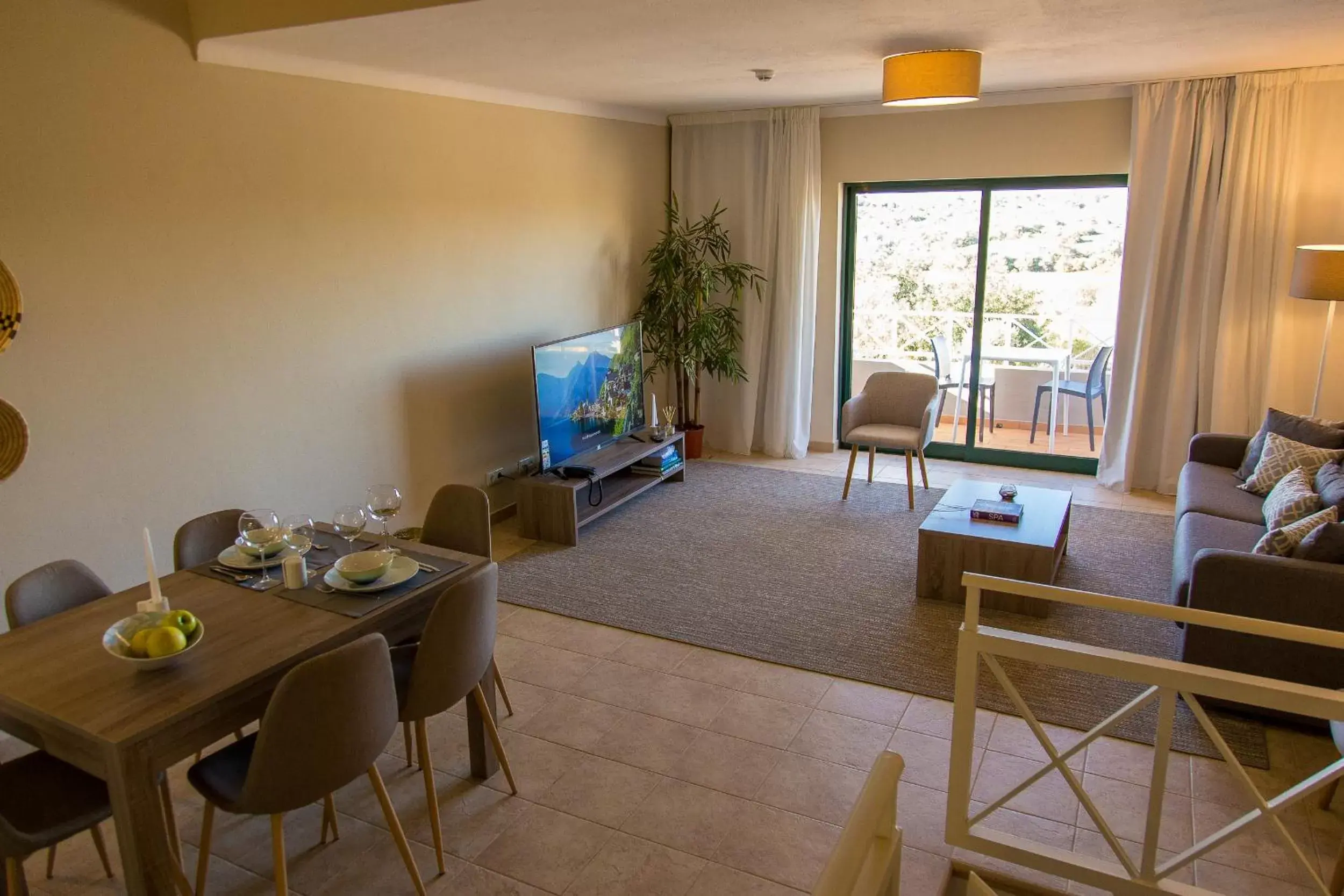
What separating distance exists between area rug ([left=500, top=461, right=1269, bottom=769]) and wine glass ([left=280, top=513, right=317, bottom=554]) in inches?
60.1

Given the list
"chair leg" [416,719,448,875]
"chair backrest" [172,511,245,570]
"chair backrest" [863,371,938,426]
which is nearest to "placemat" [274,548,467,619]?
"chair leg" [416,719,448,875]

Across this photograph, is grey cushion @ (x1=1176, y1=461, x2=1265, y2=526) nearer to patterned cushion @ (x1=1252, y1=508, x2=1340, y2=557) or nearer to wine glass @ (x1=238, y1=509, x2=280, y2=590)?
patterned cushion @ (x1=1252, y1=508, x2=1340, y2=557)

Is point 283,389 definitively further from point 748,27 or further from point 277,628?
point 748,27

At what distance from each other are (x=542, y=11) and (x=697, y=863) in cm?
277

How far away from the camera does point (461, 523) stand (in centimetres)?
323

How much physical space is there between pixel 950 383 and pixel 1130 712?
4.92 meters

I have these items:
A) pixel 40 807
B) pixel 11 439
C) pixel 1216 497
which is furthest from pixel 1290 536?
pixel 11 439

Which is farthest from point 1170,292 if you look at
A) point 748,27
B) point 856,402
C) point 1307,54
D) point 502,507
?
point 502,507

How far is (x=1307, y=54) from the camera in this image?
4.59m

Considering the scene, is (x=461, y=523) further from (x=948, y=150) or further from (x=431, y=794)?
(x=948, y=150)

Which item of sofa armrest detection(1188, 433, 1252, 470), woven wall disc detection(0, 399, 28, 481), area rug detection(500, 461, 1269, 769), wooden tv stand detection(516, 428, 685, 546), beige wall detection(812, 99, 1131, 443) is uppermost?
beige wall detection(812, 99, 1131, 443)

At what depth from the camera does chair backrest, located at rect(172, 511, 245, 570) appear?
297 cm

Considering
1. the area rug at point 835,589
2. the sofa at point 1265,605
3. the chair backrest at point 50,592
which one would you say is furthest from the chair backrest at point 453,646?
the sofa at point 1265,605

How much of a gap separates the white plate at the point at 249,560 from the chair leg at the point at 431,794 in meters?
0.67
